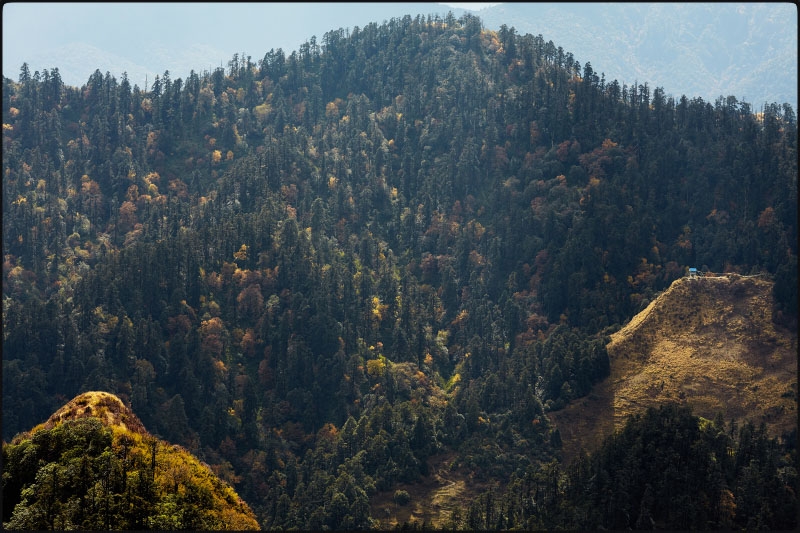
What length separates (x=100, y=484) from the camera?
92.8m

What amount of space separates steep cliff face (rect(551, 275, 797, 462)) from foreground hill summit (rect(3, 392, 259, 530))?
9362cm

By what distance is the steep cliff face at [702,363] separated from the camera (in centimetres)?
17388

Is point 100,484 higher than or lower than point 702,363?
lower

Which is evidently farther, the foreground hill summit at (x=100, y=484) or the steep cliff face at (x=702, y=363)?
the steep cliff face at (x=702, y=363)

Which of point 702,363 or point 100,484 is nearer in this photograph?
point 100,484

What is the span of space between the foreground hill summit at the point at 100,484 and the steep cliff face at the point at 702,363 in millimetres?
93622

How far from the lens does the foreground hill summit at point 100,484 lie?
89.2m

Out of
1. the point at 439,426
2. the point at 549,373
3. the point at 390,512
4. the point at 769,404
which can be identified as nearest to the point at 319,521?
the point at 390,512

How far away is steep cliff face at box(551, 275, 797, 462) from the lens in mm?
173875

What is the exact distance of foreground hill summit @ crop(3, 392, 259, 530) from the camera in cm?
8925

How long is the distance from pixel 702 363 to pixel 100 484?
124687 millimetres

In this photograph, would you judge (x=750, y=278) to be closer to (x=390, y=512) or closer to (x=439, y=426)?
(x=439, y=426)

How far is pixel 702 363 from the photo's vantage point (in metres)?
181

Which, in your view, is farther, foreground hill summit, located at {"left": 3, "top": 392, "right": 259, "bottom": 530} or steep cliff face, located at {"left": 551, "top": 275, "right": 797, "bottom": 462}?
steep cliff face, located at {"left": 551, "top": 275, "right": 797, "bottom": 462}
